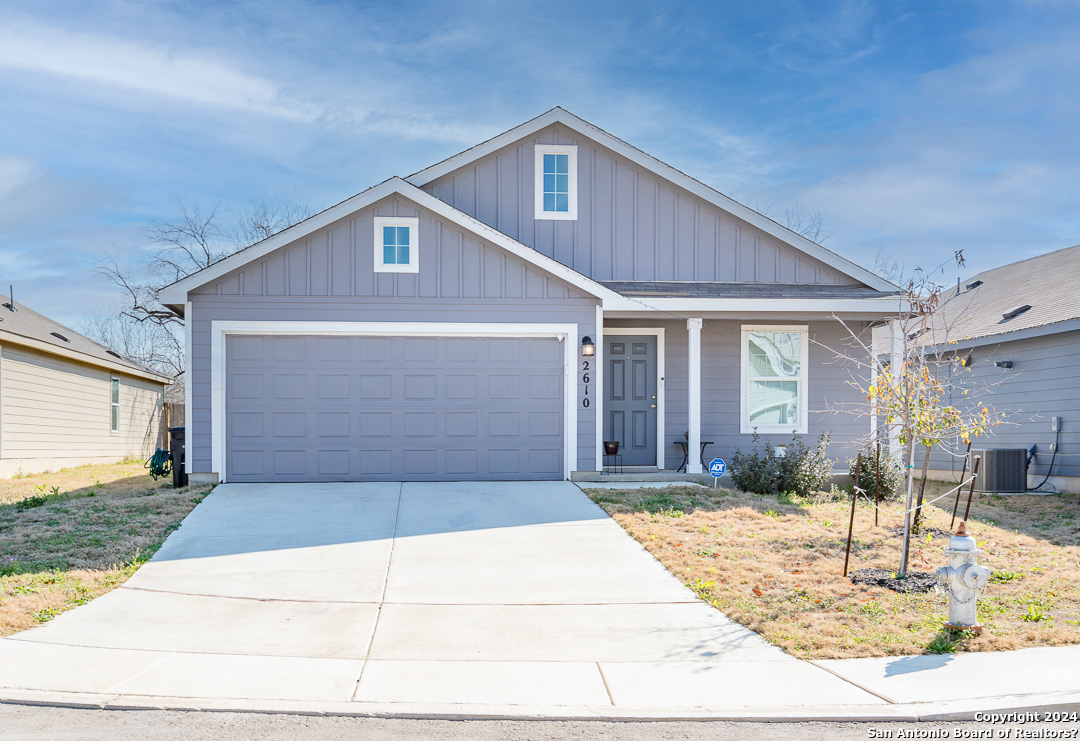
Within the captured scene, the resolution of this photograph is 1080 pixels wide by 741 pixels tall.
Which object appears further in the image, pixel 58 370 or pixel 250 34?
pixel 58 370

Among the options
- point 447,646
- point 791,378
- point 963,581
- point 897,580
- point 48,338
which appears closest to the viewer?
point 447,646

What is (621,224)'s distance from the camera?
537 inches

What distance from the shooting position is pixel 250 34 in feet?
54.6

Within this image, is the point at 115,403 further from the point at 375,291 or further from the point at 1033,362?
the point at 1033,362

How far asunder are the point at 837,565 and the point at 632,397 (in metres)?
6.02

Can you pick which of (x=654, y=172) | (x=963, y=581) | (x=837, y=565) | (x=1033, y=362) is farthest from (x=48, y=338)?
(x=1033, y=362)

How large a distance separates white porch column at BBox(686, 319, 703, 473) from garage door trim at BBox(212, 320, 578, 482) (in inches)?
76.1

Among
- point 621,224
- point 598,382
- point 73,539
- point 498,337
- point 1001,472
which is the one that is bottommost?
point 73,539

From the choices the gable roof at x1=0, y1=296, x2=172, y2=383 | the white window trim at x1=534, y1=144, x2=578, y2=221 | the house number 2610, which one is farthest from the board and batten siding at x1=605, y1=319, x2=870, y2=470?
the gable roof at x1=0, y1=296, x2=172, y2=383

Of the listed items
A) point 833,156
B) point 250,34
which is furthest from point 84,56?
point 833,156

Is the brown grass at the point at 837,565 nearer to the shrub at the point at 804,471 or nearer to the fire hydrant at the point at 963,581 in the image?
the fire hydrant at the point at 963,581

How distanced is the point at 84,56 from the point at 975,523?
716 inches

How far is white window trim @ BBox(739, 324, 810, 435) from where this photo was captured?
1340 centimetres

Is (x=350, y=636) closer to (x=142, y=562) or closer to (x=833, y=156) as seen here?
(x=142, y=562)
